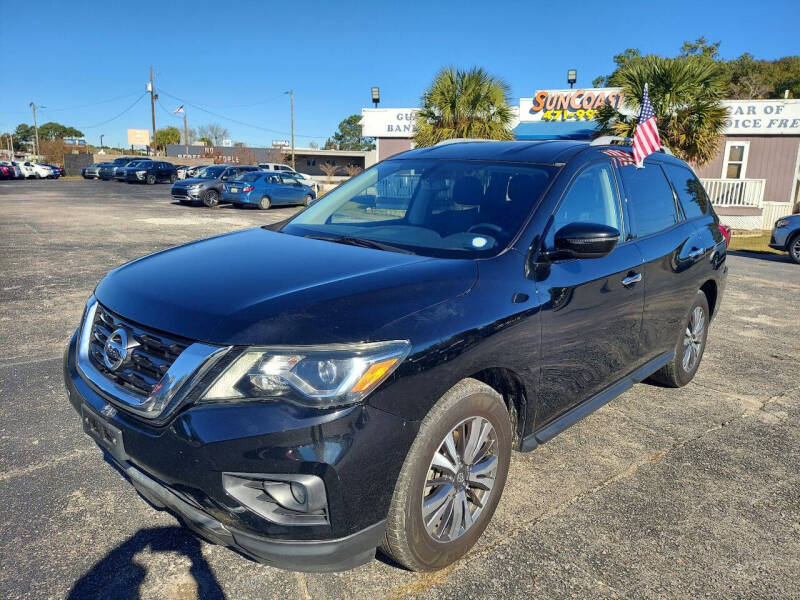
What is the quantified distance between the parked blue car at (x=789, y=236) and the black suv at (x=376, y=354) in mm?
11756

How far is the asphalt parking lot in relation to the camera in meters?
2.52

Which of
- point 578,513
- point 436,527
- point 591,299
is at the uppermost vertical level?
point 591,299

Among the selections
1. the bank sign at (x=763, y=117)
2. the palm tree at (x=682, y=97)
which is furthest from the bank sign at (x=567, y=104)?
the palm tree at (x=682, y=97)

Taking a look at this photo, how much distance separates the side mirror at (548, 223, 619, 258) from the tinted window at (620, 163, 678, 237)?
1.08 m

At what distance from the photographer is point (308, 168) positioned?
7456cm

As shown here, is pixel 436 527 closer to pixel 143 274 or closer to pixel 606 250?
pixel 606 250

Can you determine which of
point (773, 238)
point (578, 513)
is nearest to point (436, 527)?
point (578, 513)

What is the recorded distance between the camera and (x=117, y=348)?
2.39m

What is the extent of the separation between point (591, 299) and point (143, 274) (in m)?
2.22

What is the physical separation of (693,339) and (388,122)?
23566 mm

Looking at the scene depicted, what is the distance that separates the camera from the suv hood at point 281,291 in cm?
214

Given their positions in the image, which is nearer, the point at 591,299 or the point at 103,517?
the point at 103,517

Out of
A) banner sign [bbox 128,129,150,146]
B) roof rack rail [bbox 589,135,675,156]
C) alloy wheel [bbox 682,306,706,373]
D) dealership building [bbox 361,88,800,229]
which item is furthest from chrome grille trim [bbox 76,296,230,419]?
banner sign [bbox 128,129,150,146]

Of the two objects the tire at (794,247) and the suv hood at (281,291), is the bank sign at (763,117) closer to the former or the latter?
the tire at (794,247)
